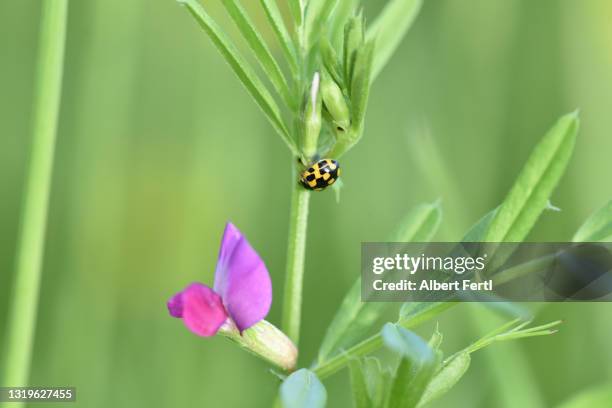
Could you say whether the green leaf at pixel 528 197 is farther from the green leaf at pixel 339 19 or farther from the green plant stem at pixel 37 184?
the green plant stem at pixel 37 184

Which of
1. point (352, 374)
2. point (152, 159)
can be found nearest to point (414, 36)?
point (152, 159)

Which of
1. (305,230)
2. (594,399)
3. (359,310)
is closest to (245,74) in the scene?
(305,230)

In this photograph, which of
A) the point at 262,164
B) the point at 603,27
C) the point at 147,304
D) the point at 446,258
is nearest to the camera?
the point at 446,258

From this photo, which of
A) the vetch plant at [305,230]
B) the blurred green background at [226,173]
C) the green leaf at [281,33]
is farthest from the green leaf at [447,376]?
the blurred green background at [226,173]

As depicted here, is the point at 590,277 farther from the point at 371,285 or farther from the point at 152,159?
the point at 152,159

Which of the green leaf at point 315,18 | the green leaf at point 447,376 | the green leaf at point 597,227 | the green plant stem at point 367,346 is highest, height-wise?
the green leaf at point 315,18

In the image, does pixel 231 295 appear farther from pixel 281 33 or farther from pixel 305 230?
pixel 281 33

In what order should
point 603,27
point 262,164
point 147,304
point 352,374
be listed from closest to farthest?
point 352,374, point 147,304, point 262,164, point 603,27
